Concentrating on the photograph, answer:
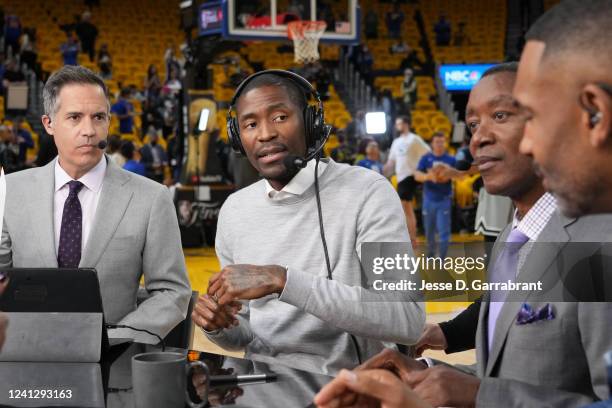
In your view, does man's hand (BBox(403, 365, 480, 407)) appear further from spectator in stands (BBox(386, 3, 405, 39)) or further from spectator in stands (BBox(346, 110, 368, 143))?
spectator in stands (BBox(386, 3, 405, 39))

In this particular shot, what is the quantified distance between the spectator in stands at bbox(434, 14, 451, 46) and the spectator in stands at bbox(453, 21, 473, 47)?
213 mm

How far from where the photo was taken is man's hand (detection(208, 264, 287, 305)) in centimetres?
171

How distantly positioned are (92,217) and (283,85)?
0.78 metres

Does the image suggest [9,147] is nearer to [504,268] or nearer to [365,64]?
[365,64]

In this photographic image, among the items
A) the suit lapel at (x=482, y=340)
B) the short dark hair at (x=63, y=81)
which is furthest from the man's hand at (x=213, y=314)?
the short dark hair at (x=63, y=81)

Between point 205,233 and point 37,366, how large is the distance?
8.50m

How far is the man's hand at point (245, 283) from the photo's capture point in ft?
5.61

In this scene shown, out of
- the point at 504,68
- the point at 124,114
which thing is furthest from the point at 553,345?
the point at 124,114

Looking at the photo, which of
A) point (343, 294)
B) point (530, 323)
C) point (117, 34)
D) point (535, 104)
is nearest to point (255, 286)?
point (343, 294)

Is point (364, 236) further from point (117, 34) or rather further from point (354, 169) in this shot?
point (117, 34)

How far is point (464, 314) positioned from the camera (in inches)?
80.2

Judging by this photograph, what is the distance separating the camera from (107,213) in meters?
2.44

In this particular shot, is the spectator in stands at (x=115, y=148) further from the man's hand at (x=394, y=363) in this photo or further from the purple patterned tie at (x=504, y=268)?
the man's hand at (x=394, y=363)

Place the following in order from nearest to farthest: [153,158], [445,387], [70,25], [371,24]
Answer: [445,387], [153,158], [70,25], [371,24]
